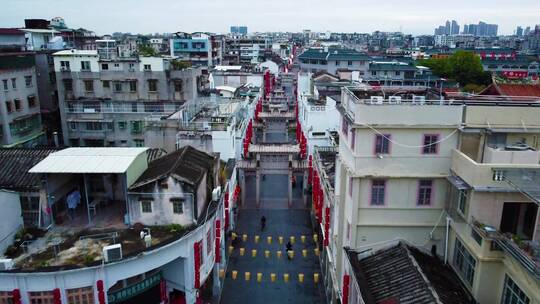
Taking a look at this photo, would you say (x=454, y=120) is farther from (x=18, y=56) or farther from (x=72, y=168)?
(x=18, y=56)

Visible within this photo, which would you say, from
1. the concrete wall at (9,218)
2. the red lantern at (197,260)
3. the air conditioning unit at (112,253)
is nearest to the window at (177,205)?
the red lantern at (197,260)

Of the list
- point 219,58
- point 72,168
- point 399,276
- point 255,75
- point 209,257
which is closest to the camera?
point 399,276

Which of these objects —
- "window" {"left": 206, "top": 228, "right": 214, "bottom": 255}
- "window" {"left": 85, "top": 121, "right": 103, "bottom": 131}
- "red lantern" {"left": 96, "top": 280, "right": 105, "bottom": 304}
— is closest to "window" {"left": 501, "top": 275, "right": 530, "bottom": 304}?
"window" {"left": 206, "top": 228, "right": 214, "bottom": 255}

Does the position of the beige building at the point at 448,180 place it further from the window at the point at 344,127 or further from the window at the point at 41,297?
the window at the point at 41,297

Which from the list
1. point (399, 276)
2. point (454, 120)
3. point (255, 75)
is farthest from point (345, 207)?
point (255, 75)

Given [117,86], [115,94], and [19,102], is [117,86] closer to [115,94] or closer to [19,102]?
[115,94]
